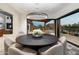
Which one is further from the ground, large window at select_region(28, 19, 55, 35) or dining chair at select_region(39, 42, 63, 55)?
large window at select_region(28, 19, 55, 35)

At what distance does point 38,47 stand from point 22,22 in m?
0.68

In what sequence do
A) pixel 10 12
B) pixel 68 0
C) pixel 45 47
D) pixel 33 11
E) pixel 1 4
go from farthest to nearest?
1. pixel 45 47
2. pixel 33 11
3. pixel 10 12
4. pixel 1 4
5. pixel 68 0

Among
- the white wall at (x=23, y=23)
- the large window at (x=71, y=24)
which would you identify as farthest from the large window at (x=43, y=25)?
the large window at (x=71, y=24)

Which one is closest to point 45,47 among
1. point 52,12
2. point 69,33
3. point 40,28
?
point 40,28

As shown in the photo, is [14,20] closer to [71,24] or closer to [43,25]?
[43,25]

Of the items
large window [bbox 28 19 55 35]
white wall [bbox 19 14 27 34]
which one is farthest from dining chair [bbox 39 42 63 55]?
white wall [bbox 19 14 27 34]

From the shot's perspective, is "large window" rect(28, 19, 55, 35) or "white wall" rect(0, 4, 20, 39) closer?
"white wall" rect(0, 4, 20, 39)

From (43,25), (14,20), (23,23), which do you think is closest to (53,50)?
(43,25)

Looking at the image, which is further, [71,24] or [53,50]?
[53,50]

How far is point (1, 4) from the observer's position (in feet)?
4.45

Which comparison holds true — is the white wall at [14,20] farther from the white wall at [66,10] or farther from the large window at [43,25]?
the white wall at [66,10]

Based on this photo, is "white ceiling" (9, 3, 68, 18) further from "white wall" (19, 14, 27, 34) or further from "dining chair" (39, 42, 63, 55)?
"dining chair" (39, 42, 63, 55)

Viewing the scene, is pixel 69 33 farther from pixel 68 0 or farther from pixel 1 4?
pixel 1 4

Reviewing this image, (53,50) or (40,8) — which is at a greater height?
(40,8)
